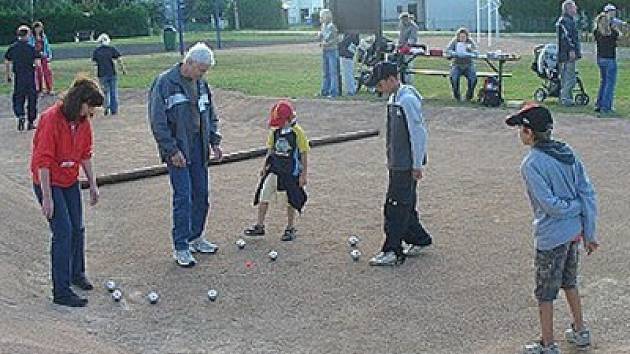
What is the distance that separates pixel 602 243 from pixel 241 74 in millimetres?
20895

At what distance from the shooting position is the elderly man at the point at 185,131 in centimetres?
901

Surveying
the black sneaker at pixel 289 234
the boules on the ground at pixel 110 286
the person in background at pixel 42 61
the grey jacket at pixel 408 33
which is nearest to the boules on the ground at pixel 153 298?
the boules on the ground at pixel 110 286

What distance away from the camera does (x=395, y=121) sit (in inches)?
348

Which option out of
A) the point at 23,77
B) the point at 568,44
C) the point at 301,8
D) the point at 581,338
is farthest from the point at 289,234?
the point at 301,8

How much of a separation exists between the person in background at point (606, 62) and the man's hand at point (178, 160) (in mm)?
11207

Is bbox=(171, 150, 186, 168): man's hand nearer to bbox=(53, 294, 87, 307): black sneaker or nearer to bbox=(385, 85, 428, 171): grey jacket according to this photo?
bbox=(53, 294, 87, 307): black sneaker

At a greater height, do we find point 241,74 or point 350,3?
point 350,3

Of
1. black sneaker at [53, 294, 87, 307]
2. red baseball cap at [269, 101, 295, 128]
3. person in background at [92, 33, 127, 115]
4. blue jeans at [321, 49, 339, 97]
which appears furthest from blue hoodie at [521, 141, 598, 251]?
blue jeans at [321, 49, 339, 97]

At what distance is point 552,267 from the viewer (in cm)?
658

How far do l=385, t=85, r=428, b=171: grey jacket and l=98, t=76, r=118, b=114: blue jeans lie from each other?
1349cm

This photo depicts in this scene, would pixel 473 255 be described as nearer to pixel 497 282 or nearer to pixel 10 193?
pixel 497 282

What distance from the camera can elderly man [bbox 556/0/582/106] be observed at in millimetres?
19031

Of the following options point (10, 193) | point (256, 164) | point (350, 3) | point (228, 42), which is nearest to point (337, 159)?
point (256, 164)

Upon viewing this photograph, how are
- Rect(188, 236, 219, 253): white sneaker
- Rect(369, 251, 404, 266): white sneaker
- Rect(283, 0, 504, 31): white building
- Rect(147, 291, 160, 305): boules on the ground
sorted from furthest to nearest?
1. Rect(283, 0, 504, 31): white building
2. Rect(188, 236, 219, 253): white sneaker
3. Rect(369, 251, 404, 266): white sneaker
4. Rect(147, 291, 160, 305): boules on the ground
